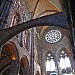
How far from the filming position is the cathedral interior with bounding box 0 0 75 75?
916 cm

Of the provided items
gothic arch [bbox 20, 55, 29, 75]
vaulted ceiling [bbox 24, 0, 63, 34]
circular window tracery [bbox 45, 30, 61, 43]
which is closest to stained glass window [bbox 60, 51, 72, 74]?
circular window tracery [bbox 45, 30, 61, 43]

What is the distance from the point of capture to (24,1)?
685 inches

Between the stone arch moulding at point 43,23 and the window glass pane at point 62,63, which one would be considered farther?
the window glass pane at point 62,63

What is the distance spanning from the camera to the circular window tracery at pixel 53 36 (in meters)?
20.9

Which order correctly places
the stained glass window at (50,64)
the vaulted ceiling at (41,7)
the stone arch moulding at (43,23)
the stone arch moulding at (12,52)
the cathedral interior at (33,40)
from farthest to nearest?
the stained glass window at (50,64), the vaulted ceiling at (41,7), the stone arch moulding at (12,52), the cathedral interior at (33,40), the stone arch moulding at (43,23)

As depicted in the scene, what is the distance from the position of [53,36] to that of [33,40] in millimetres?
5023

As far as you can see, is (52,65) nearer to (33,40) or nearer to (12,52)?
(33,40)

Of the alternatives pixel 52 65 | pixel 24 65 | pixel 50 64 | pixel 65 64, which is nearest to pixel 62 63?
pixel 65 64

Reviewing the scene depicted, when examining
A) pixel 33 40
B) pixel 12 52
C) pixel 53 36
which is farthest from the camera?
pixel 53 36

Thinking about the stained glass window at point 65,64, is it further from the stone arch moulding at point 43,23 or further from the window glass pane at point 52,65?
the stone arch moulding at point 43,23

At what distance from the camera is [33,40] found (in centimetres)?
1700

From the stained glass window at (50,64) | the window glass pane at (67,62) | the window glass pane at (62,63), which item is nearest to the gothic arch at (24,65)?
the stained glass window at (50,64)

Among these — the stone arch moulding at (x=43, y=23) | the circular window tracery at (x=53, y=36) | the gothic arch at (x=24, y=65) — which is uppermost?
the circular window tracery at (x=53, y=36)

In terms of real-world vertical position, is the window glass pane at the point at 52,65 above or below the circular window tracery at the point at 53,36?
below
